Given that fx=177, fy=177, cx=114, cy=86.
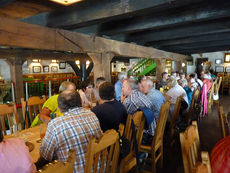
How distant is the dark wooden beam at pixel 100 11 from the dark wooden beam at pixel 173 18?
24.2 inches

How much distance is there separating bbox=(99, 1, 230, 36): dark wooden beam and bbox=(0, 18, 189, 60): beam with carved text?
1.23ft

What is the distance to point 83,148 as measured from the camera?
4.91 feet

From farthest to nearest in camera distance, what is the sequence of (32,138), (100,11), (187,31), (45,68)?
(45,68) → (187,31) → (100,11) → (32,138)

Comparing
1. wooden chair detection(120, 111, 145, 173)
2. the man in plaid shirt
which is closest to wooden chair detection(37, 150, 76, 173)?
the man in plaid shirt

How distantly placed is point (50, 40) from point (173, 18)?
6.99 ft

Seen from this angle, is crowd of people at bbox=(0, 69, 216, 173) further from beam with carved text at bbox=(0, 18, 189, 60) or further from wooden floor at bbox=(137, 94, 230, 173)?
beam with carved text at bbox=(0, 18, 189, 60)

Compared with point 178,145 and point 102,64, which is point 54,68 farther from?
point 178,145

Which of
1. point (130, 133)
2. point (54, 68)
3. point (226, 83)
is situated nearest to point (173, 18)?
point (130, 133)

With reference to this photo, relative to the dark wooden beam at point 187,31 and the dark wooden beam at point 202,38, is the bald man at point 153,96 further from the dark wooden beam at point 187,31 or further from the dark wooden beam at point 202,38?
the dark wooden beam at point 202,38

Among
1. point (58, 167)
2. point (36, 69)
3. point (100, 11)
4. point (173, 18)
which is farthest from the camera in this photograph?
point (36, 69)

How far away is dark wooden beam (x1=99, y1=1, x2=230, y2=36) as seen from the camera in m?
2.70

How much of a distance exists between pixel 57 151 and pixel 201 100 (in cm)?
451

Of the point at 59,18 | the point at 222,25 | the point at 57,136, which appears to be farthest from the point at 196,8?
the point at 57,136

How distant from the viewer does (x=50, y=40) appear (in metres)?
2.86
